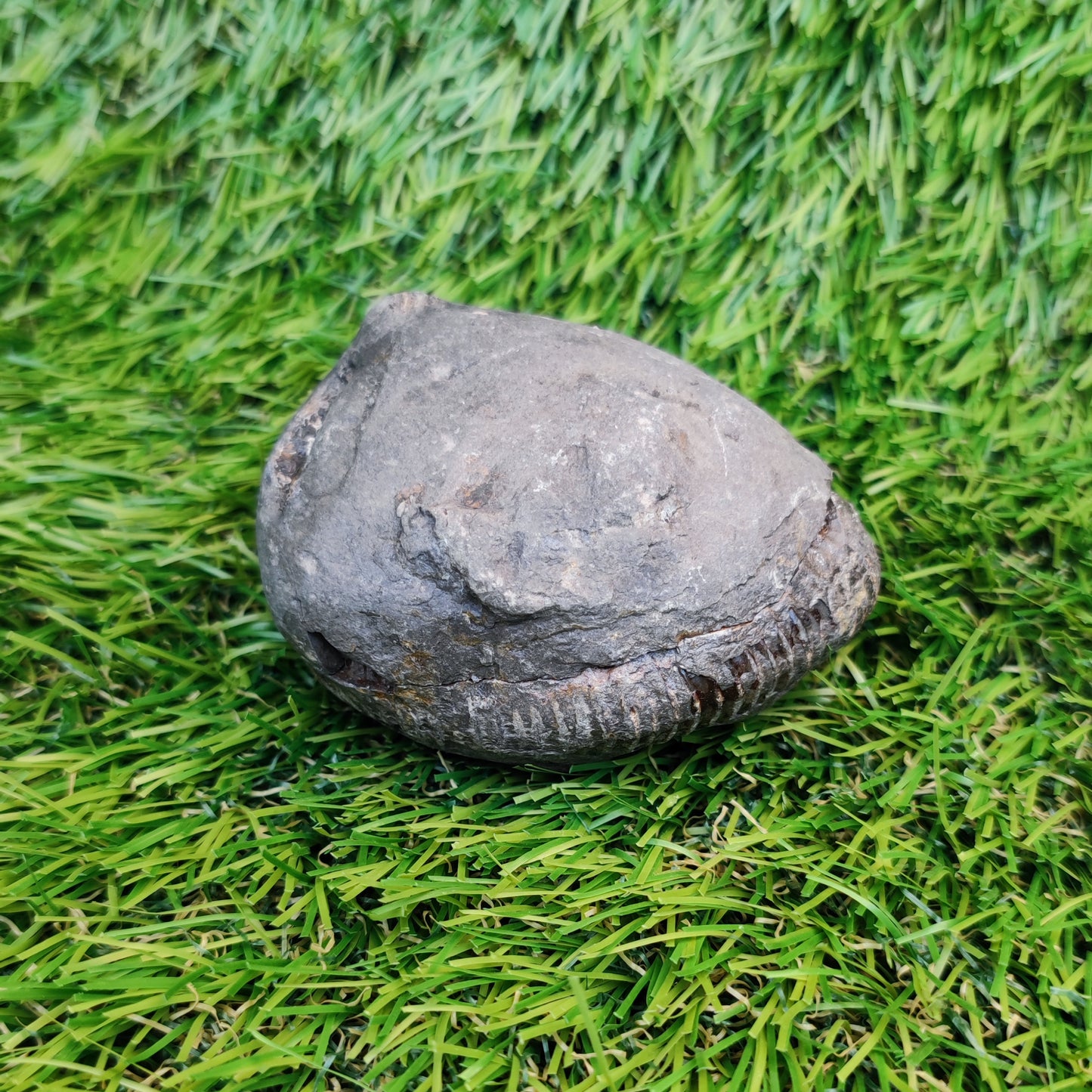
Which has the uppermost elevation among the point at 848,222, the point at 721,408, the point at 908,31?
the point at 908,31

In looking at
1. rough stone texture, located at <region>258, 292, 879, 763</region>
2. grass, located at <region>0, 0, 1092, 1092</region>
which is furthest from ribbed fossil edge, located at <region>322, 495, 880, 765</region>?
grass, located at <region>0, 0, 1092, 1092</region>

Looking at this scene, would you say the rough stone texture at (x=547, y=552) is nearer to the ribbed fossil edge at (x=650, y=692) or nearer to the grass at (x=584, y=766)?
the ribbed fossil edge at (x=650, y=692)

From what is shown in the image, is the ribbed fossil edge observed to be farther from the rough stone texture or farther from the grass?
the grass

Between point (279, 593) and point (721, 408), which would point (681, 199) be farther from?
point (279, 593)

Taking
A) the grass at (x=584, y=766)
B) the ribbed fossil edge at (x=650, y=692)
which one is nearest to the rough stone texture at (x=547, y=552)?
the ribbed fossil edge at (x=650, y=692)

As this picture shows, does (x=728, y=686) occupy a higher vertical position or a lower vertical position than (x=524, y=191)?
lower

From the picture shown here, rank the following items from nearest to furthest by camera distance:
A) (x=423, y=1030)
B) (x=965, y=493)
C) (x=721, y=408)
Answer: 1. (x=423, y=1030)
2. (x=721, y=408)
3. (x=965, y=493)

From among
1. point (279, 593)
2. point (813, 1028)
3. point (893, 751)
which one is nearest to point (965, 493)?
point (893, 751)

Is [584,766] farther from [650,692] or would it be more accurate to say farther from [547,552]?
[547,552]
